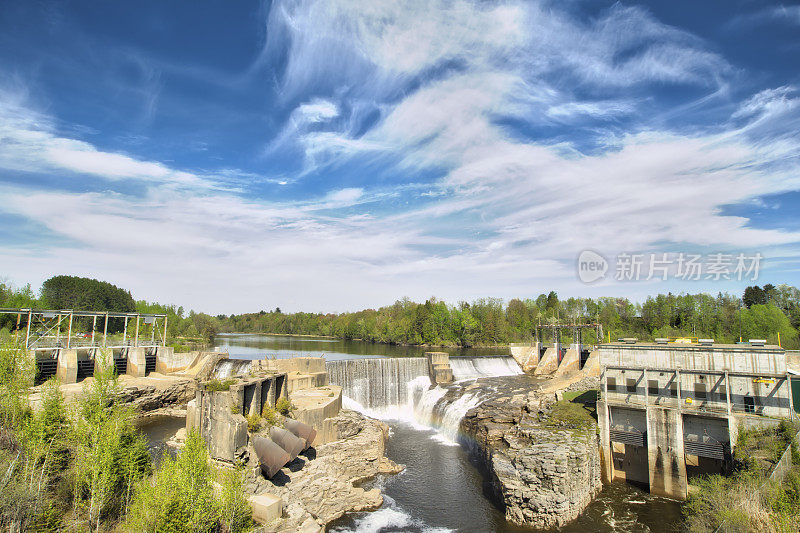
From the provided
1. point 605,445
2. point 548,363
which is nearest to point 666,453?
point 605,445

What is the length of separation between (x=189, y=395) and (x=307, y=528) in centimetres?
3093

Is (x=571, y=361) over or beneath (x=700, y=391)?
beneath

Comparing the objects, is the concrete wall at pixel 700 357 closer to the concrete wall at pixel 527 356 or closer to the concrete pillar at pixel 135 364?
the concrete wall at pixel 527 356

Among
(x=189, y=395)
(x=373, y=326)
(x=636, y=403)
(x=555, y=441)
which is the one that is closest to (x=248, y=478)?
(x=555, y=441)

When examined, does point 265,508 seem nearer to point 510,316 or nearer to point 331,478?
point 331,478

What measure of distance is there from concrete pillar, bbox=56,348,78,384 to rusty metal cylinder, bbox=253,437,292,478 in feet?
95.8

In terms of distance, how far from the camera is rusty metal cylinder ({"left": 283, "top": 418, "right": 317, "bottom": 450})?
77.3ft

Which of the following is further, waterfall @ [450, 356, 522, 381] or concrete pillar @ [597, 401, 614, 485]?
waterfall @ [450, 356, 522, 381]

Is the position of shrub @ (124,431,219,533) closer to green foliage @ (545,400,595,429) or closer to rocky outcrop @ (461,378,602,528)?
rocky outcrop @ (461,378,602,528)

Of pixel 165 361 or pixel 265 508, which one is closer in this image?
pixel 265 508

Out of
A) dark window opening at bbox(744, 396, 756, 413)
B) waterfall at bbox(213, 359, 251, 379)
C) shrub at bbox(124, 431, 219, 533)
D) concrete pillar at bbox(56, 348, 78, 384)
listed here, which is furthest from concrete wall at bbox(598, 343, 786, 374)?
concrete pillar at bbox(56, 348, 78, 384)

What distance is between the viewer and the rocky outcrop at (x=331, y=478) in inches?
706

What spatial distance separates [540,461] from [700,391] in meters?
11.5

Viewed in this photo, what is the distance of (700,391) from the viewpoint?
2494 cm
